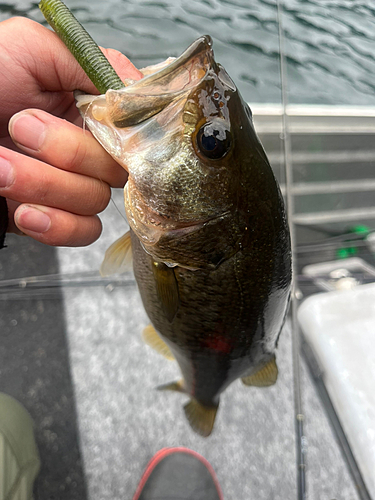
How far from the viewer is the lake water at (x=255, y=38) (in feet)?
10.6

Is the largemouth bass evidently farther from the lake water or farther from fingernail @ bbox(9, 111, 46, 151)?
the lake water

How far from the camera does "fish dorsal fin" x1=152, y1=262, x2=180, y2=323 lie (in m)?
0.84

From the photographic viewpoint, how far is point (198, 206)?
71 centimetres

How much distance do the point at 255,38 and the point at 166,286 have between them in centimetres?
358

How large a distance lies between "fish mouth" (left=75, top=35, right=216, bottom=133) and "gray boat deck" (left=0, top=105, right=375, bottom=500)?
1.43m

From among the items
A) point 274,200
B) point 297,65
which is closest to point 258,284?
point 274,200

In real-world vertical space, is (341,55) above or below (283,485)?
above

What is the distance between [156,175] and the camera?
2.22 ft

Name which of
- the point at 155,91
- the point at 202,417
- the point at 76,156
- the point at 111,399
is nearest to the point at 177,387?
the point at 202,417

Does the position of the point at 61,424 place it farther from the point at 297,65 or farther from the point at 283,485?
the point at 297,65

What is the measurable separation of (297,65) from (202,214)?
11.1 ft

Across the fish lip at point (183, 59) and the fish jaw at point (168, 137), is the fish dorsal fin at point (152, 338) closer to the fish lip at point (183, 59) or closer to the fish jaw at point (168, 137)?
the fish jaw at point (168, 137)

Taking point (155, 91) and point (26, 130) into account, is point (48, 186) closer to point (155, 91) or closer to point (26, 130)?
point (26, 130)

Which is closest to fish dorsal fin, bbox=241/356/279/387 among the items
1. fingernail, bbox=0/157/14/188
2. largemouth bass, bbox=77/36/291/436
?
largemouth bass, bbox=77/36/291/436
